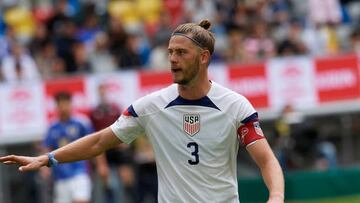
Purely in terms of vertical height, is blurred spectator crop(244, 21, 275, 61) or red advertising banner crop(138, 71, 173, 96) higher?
blurred spectator crop(244, 21, 275, 61)

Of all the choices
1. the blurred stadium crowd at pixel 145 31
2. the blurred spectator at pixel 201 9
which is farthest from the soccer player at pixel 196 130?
the blurred spectator at pixel 201 9

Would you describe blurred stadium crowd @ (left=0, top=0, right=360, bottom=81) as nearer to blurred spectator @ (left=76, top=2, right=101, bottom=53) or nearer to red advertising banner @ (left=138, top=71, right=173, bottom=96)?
blurred spectator @ (left=76, top=2, right=101, bottom=53)

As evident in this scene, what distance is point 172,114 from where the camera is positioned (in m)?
7.98

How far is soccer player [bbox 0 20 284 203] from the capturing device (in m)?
7.78

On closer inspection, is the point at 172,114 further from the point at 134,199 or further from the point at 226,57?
the point at 226,57

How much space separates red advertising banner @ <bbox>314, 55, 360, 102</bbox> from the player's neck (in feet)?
43.2

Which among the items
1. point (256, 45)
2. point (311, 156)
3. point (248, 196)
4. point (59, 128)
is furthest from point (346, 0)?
point (59, 128)

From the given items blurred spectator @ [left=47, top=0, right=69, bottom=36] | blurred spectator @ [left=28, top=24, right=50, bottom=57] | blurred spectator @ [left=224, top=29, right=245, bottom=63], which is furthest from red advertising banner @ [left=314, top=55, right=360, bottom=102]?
blurred spectator @ [left=28, top=24, right=50, bottom=57]

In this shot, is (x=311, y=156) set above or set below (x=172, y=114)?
below

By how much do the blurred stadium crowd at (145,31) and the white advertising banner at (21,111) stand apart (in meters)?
0.65

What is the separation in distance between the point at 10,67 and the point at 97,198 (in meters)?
2.93

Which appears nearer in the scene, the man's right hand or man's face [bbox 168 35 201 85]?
man's face [bbox 168 35 201 85]

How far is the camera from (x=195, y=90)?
25.9ft

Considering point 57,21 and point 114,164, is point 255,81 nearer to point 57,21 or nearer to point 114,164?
point 114,164
